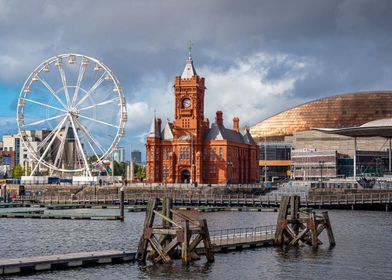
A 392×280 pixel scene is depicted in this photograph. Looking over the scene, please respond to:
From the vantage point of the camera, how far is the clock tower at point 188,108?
152 meters

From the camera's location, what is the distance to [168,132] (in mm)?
156250

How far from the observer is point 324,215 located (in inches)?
2571

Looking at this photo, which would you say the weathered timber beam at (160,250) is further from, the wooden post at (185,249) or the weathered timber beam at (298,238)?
the weathered timber beam at (298,238)

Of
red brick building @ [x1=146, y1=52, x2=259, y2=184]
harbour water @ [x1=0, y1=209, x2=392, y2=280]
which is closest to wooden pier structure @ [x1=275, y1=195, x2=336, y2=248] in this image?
harbour water @ [x1=0, y1=209, x2=392, y2=280]

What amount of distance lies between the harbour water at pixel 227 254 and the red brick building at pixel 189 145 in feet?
177

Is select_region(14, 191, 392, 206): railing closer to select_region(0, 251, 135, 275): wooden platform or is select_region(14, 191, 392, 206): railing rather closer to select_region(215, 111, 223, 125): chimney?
select_region(215, 111, 223, 125): chimney

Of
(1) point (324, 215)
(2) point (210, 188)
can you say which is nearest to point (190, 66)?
(2) point (210, 188)

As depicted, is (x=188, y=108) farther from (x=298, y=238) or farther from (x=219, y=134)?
(x=298, y=238)

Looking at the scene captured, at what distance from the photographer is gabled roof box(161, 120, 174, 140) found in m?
156

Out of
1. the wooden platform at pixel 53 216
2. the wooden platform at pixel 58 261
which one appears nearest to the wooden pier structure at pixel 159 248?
the wooden platform at pixel 58 261

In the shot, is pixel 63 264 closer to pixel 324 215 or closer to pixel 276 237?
pixel 276 237

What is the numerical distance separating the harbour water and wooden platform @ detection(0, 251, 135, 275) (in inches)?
29.2

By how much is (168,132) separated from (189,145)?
23.0 feet

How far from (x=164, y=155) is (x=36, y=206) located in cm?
3499
